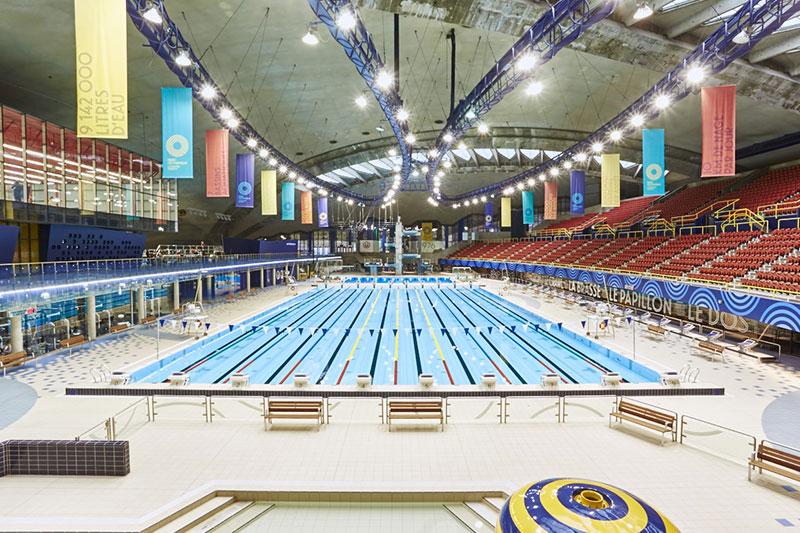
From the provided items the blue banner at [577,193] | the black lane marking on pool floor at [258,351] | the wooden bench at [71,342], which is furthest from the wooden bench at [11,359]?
the blue banner at [577,193]

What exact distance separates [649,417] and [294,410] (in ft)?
18.7

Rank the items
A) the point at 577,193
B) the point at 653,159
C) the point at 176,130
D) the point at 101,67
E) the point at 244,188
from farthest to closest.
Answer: the point at 577,193
the point at 244,188
the point at 653,159
the point at 176,130
the point at 101,67

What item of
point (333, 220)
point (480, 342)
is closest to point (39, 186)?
point (480, 342)

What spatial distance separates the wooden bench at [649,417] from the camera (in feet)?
18.8

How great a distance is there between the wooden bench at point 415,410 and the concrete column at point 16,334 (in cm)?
1188

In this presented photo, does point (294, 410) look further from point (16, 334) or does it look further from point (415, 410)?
point (16, 334)

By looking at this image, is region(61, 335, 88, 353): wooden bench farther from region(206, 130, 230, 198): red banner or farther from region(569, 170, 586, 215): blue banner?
region(569, 170, 586, 215): blue banner

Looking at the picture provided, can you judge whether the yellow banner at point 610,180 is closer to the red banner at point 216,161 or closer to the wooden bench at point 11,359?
the red banner at point 216,161

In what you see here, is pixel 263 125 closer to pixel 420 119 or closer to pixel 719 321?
pixel 420 119

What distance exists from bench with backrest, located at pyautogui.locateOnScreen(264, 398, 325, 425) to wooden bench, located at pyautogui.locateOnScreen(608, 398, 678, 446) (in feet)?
16.1

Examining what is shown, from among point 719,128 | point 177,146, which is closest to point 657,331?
point 719,128

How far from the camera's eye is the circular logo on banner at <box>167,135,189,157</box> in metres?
9.07

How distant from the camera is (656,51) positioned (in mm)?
11109

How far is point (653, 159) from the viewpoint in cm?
1246
